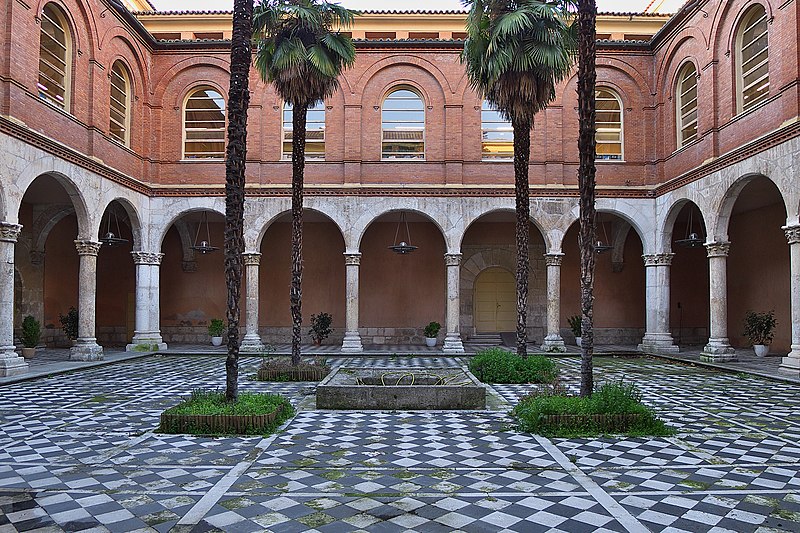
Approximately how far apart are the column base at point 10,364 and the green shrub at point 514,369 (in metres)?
9.65

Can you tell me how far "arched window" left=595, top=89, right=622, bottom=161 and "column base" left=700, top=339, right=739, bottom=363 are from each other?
6914 mm

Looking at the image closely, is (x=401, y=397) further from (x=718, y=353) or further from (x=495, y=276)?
(x=495, y=276)

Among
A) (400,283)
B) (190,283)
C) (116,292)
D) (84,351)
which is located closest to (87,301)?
(84,351)

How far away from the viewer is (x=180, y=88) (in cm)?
2078

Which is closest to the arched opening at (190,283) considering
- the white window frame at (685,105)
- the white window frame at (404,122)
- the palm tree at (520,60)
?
the white window frame at (404,122)

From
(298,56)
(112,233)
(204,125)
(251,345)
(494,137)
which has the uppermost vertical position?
(204,125)

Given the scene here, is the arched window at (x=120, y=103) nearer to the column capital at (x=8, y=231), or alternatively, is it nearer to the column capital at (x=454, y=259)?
the column capital at (x=8, y=231)

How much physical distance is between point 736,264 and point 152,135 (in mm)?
19438

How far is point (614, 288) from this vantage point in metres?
23.0

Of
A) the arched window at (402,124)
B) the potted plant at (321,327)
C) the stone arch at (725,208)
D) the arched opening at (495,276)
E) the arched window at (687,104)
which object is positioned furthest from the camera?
the arched opening at (495,276)

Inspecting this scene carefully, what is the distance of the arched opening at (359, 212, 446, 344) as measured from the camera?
74.7ft

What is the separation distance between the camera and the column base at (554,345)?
767 inches

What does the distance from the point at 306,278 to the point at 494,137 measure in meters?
8.14

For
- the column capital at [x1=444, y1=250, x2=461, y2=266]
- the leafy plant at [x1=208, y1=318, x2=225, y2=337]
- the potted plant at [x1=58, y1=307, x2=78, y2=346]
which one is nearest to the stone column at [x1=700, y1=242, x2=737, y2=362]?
the column capital at [x1=444, y1=250, x2=461, y2=266]
